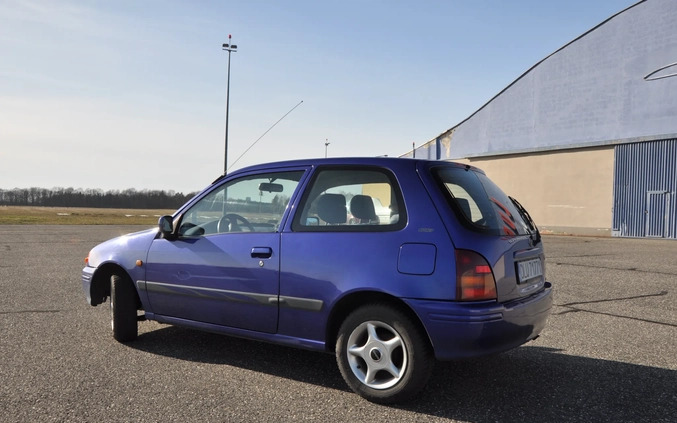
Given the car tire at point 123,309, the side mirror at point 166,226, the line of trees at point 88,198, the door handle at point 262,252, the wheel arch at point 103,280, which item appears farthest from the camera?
the line of trees at point 88,198

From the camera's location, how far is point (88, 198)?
103 meters

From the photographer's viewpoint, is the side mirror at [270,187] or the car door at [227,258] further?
the side mirror at [270,187]

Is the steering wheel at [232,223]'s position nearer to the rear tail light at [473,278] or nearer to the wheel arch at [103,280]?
the wheel arch at [103,280]

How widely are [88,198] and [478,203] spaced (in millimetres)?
110970

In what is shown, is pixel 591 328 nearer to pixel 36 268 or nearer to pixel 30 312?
pixel 30 312

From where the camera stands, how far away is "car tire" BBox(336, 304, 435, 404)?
3.25 meters

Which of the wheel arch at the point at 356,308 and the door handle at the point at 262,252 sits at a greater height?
the door handle at the point at 262,252

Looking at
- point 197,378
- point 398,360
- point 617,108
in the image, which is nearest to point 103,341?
point 197,378

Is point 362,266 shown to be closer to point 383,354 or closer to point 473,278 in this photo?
point 383,354

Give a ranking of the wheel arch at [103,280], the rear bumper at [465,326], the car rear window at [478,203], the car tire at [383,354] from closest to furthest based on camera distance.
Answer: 1. the rear bumper at [465,326]
2. the car tire at [383,354]
3. the car rear window at [478,203]
4. the wheel arch at [103,280]

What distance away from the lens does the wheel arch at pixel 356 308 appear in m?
3.31

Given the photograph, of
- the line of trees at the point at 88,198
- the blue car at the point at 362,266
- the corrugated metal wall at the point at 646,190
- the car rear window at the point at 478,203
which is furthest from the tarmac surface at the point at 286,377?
the line of trees at the point at 88,198

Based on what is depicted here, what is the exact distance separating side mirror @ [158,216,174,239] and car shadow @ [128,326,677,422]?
98cm

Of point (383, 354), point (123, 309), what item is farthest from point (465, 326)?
point (123, 309)
